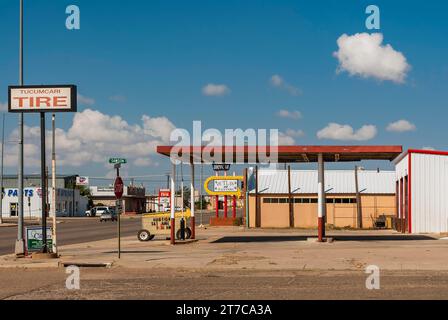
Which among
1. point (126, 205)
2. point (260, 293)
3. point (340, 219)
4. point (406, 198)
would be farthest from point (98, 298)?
point (126, 205)

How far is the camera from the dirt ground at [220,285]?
44.6 feet

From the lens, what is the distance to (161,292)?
1420cm

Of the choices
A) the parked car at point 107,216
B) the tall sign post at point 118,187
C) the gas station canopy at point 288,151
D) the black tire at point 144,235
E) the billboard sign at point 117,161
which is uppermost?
the gas station canopy at point 288,151

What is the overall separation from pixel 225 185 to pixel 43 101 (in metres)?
37.1

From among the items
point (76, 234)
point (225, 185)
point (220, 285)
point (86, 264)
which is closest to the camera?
point (220, 285)

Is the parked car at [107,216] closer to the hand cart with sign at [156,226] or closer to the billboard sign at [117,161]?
the hand cart with sign at [156,226]

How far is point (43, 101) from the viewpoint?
23172mm

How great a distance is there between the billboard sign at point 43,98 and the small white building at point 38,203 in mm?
76367

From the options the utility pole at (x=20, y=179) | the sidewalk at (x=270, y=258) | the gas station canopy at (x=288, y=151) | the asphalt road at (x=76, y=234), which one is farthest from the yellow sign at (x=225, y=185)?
the utility pole at (x=20, y=179)

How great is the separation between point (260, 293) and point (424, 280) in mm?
4518

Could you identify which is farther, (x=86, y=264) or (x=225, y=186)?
(x=225, y=186)

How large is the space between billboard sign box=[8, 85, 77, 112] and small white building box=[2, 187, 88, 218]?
76.4 meters

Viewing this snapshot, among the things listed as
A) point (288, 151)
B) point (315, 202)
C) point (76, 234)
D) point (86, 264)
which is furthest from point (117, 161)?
point (315, 202)

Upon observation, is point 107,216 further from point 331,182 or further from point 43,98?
point 43,98
